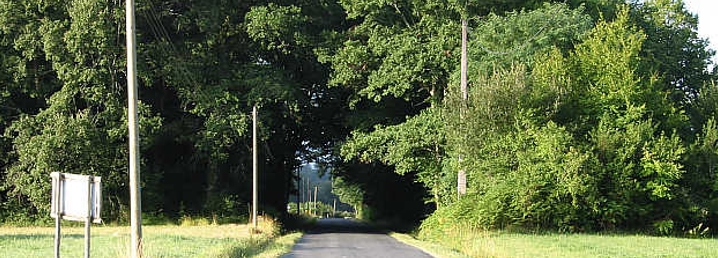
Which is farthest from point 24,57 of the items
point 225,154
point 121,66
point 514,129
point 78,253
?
point 514,129

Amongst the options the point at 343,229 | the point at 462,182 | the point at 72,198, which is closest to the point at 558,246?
the point at 462,182

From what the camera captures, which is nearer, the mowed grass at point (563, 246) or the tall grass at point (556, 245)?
the mowed grass at point (563, 246)

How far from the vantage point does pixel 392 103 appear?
40531 mm

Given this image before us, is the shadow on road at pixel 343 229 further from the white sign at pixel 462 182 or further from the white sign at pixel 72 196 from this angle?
the white sign at pixel 72 196

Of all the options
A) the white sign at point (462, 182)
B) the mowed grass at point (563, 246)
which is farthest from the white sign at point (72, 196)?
the white sign at point (462, 182)

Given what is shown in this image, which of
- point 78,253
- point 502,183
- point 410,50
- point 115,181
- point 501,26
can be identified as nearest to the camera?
point 78,253

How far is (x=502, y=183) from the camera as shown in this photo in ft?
93.9

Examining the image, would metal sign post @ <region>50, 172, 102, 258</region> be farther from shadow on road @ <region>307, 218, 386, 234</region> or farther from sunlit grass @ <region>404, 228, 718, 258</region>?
shadow on road @ <region>307, 218, 386, 234</region>

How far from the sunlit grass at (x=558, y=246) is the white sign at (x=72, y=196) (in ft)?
39.9

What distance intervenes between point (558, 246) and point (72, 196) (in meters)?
15.2

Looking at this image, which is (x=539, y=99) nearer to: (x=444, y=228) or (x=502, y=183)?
(x=502, y=183)

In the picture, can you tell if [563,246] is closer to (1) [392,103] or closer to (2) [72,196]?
(2) [72,196]

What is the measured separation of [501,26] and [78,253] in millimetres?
19000

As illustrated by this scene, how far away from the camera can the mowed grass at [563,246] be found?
68.7 ft
